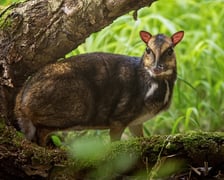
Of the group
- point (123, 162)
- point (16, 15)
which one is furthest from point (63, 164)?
point (16, 15)

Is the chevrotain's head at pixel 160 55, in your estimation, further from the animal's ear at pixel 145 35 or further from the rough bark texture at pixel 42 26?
the rough bark texture at pixel 42 26

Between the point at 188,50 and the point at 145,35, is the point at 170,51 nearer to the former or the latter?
the point at 145,35

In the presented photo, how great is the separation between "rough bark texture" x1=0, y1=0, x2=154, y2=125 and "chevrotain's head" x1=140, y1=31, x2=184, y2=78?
505 mm

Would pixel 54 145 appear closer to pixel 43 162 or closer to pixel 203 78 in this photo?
pixel 43 162

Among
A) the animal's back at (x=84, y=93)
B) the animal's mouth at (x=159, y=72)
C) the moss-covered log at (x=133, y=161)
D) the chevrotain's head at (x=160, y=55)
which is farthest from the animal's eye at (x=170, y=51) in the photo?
the moss-covered log at (x=133, y=161)

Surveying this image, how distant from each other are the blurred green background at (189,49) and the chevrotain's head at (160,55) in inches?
26.1

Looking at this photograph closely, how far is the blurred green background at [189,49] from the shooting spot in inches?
225

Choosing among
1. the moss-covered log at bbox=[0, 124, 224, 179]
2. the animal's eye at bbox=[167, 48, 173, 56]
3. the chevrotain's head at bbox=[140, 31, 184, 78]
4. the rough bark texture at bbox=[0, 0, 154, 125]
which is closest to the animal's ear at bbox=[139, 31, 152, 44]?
the chevrotain's head at bbox=[140, 31, 184, 78]

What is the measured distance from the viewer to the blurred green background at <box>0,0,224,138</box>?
5.71m

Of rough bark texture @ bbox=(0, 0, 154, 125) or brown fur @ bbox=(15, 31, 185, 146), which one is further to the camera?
brown fur @ bbox=(15, 31, 185, 146)

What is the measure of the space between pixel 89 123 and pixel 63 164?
0.99 m

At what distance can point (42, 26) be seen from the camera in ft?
13.3

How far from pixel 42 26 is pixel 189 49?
2837 mm

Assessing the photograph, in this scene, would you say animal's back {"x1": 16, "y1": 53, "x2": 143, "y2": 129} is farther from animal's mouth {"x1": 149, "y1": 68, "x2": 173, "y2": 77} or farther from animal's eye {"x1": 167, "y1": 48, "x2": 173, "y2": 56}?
animal's eye {"x1": 167, "y1": 48, "x2": 173, "y2": 56}
